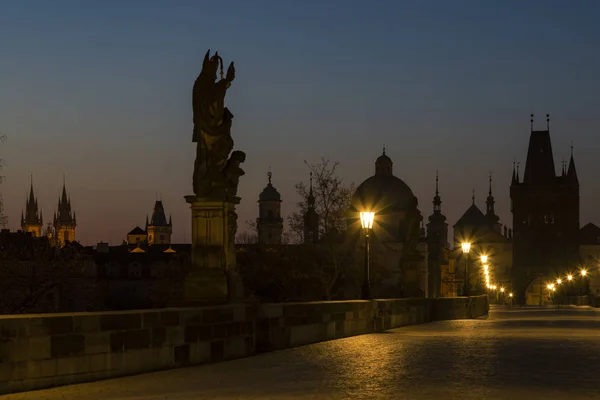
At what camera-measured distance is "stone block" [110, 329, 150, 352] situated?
14.4m

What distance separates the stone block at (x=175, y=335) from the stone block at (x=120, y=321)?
95 cm

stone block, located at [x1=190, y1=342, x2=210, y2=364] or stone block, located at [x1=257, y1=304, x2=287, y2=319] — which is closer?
stone block, located at [x1=190, y1=342, x2=210, y2=364]

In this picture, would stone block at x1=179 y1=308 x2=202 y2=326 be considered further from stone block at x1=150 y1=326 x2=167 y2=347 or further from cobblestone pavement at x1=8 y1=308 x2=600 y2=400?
cobblestone pavement at x1=8 y1=308 x2=600 y2=400

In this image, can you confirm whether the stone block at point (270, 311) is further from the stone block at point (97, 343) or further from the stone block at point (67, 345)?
the stone block at point (67, 345)

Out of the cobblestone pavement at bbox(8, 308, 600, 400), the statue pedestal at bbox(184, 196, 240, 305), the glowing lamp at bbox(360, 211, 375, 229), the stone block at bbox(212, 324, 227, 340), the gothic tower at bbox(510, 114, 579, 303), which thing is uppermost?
the gothic tower at bbox(510, 114, 579, 303)

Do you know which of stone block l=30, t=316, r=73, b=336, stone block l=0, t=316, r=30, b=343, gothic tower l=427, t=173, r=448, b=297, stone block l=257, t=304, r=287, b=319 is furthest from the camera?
gothic tower l=427, t=173, r=448, b=297

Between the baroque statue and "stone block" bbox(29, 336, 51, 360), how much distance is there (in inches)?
394

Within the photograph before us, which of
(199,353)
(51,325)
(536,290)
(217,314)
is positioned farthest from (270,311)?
(536,290)

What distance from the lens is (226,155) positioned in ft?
76.2

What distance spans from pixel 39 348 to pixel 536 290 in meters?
188

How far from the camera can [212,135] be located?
2300cm

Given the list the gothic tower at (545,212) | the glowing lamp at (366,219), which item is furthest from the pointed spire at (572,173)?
the glowing lamp at (366,219)

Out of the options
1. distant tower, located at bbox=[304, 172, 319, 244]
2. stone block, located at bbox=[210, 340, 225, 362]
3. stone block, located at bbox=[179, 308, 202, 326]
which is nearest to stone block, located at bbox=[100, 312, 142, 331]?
stone block, located at bbox=[179, 308, 202, 326]

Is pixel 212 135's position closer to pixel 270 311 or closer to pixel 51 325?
pixel 270 311
